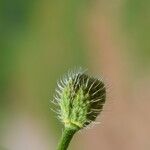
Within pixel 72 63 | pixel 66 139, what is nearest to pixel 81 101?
pixel 66 139

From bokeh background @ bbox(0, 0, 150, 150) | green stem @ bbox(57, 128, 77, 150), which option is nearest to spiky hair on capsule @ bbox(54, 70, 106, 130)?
green stem @ bbox(57, 128, 77, 150)

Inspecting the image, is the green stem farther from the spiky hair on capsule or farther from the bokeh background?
the bokeh background

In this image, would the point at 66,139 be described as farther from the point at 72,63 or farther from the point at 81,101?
the point at 72,63
